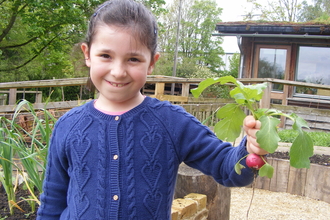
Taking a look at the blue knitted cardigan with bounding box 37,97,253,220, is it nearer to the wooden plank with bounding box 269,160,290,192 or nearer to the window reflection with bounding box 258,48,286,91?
the wooden plank with bounding box 269,160,290,192

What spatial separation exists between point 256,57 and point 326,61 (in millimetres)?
1816

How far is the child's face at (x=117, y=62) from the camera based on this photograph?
46.0 inches

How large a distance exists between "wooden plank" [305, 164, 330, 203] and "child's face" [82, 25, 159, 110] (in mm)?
3114

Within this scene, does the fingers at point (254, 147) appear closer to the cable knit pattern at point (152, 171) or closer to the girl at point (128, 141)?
the girl at point (128, 141)

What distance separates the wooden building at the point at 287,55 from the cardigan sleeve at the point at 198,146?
7.90 metres

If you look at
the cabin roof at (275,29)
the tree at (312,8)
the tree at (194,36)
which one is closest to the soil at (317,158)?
the cabin roof at (275,29)

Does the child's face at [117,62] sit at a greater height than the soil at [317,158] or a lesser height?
greater

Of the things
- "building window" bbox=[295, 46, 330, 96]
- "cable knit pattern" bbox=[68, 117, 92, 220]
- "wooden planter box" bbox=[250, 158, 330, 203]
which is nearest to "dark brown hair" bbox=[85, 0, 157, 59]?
"cable knit pattern" bbox=[68, 117, 92, 220]

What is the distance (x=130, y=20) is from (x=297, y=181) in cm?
333

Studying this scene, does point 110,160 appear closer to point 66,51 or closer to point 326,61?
point 326,61

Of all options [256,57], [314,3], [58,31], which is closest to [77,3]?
[58,31]

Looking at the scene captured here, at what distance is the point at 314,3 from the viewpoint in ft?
58.2

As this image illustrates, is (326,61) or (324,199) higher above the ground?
(326,61)

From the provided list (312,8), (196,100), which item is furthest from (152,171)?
(312,8)
